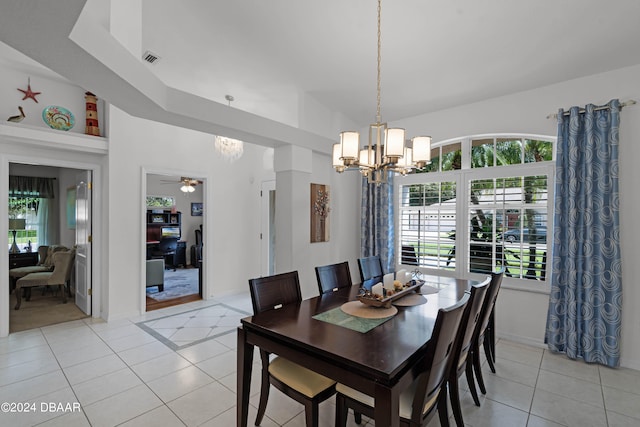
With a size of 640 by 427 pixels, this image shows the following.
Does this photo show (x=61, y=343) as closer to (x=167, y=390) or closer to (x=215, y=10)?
(x=167, y=390)

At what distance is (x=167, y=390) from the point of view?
8.10ft

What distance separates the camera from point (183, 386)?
2.53m

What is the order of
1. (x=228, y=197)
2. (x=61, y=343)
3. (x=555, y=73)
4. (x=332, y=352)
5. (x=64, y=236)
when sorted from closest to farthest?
(x=332, y=352) < (x=555, y=73) < (x=61, y=343) < (x=228, y=197) < (x=64, y=236)

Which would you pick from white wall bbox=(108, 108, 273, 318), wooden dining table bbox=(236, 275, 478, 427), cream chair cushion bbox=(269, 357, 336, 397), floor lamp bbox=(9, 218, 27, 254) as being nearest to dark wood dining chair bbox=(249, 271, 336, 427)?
cream chair cushion bbox=(269, 357, 336, 397)

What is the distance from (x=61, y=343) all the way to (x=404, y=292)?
3741mm

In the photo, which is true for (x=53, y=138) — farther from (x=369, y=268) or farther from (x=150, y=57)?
(x=369, y=268)

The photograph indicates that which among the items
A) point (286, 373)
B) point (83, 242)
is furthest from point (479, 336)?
point (83, 242)

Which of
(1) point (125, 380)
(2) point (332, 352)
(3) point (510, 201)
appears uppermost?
(3) point (510, 201)

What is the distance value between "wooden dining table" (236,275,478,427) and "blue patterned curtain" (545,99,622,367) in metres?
1.71

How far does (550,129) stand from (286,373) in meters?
3.53

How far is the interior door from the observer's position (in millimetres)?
4156

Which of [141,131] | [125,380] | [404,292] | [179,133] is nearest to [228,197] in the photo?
[179,133]

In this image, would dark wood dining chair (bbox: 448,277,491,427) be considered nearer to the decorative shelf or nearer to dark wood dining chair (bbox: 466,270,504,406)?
dark wood dining chair (bbox: 466,270,504,406)

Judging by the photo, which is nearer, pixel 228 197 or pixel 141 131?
pixel 141 131
